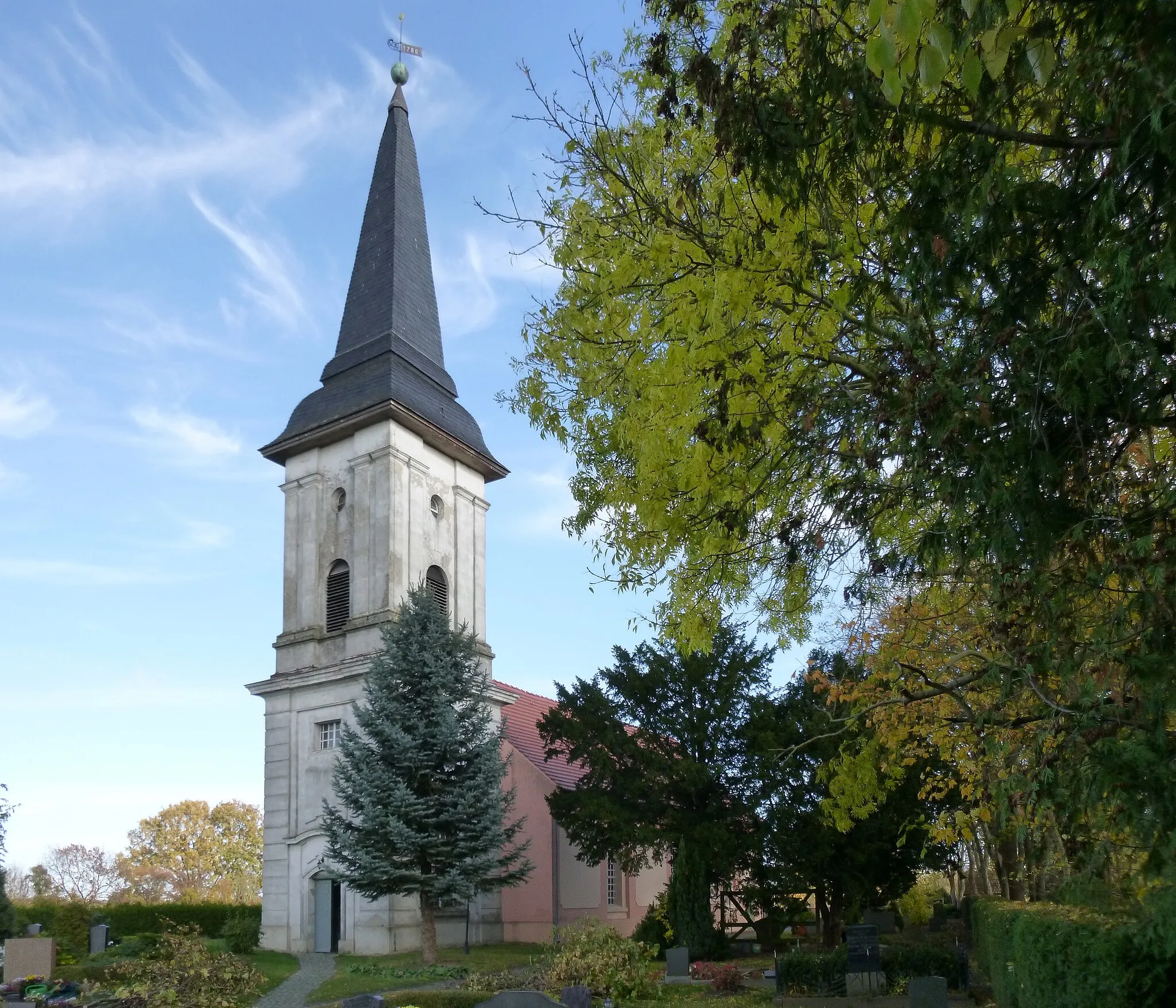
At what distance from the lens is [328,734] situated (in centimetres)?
3108

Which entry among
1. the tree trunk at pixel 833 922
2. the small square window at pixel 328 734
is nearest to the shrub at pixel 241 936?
the small square window at pixel 328 734

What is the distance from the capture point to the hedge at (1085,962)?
27.7 ft

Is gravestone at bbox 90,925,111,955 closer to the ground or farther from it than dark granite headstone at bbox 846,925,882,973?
closer to the ground

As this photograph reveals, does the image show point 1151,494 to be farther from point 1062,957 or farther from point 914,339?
point 1062,957

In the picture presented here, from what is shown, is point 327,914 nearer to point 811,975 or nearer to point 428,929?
point 428,929

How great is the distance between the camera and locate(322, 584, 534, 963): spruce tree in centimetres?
2548

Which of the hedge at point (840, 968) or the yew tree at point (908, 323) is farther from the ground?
the yew tree at point (908, 323)

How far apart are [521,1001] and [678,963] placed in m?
10.8

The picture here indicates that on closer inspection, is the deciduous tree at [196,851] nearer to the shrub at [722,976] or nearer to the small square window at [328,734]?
the small square window at [328,734]

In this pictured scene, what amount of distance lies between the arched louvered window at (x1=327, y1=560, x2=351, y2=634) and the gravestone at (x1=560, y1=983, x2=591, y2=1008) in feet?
63.4

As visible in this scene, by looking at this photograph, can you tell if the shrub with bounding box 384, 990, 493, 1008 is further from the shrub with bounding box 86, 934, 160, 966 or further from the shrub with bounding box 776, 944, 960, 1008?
the shrub with bounding box 86, 934, 160, 966

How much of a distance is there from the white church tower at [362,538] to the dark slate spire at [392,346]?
0.06 meters

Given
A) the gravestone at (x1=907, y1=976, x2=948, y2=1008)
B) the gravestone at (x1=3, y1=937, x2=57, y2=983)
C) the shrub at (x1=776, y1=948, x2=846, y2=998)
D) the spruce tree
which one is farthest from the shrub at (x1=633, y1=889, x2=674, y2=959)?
the gravestone at (x1=3, y1=937, x2=57, y2=983)

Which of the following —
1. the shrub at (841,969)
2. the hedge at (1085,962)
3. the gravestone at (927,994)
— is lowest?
the shrub at (841,969)
